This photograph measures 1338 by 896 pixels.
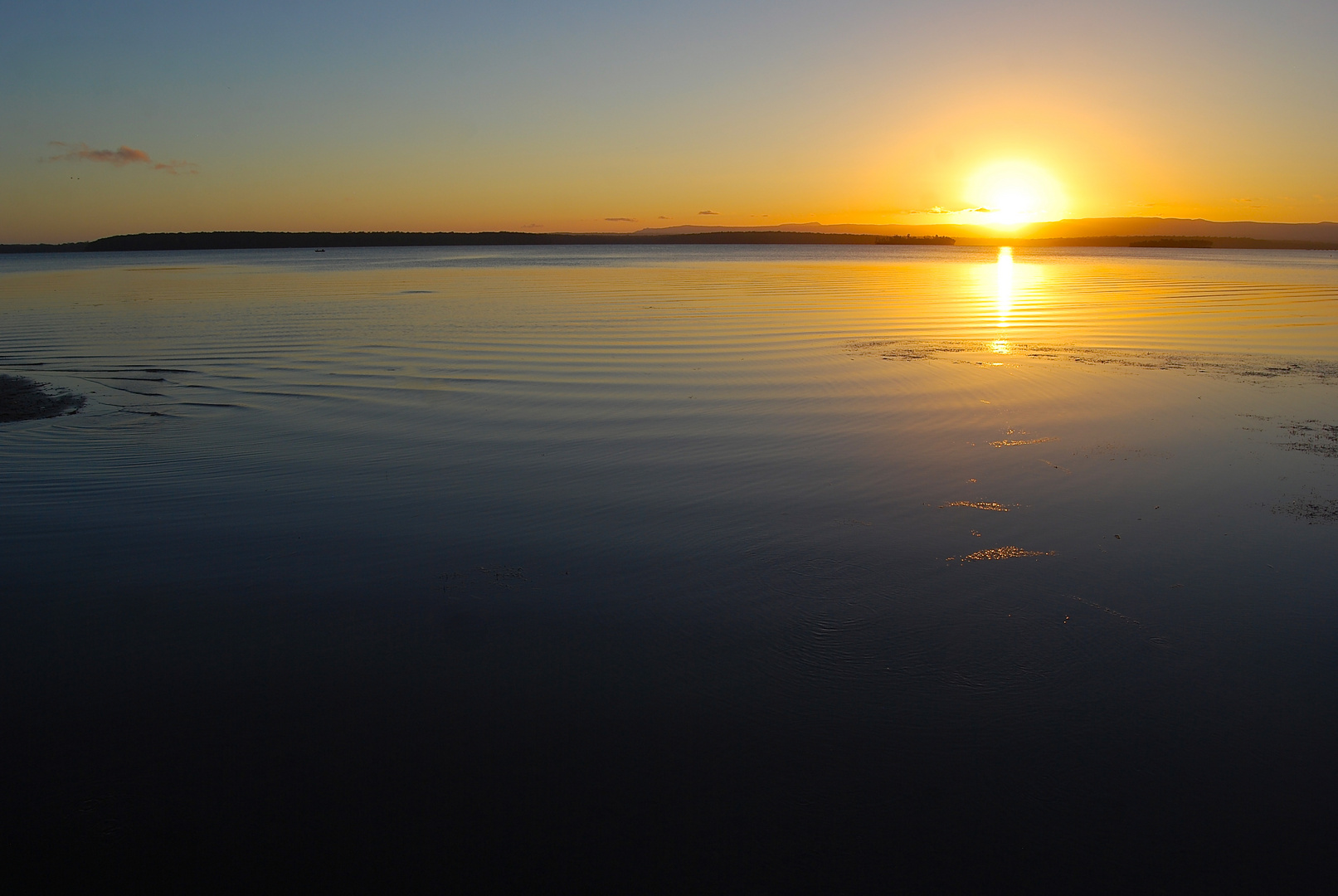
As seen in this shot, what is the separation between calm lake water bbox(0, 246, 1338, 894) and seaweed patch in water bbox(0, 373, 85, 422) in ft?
1.21

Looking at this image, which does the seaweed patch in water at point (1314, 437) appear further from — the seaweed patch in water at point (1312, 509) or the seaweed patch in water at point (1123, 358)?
the seaweed patch in water at point (1123, 358)

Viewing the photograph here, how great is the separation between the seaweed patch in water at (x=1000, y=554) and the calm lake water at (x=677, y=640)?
0.05 meters

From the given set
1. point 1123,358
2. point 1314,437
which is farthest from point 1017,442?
point 1123,358

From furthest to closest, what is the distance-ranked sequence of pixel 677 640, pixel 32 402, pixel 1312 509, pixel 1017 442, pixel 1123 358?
pixel 1123 358 < pixel 32 402 < pixel 1017 442 < pixel 1312 509 < pixel 677 640

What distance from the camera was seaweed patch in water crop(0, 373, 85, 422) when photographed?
908 centimetres

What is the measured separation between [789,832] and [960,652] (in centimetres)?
156

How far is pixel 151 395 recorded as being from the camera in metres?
10.3

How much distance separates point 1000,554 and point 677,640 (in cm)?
224

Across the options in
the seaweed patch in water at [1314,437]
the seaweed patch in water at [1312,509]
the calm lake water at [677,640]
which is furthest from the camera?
the seaweed patch in water at [1314,437]

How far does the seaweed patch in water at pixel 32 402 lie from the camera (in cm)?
908

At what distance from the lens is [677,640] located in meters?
4.37

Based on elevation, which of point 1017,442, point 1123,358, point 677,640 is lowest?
point 677,640

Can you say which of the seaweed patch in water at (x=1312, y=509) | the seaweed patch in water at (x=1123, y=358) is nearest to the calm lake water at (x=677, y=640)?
the seaweed patch in water at (x=1312, y=509)

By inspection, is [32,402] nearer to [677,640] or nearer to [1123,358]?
[677,640]
